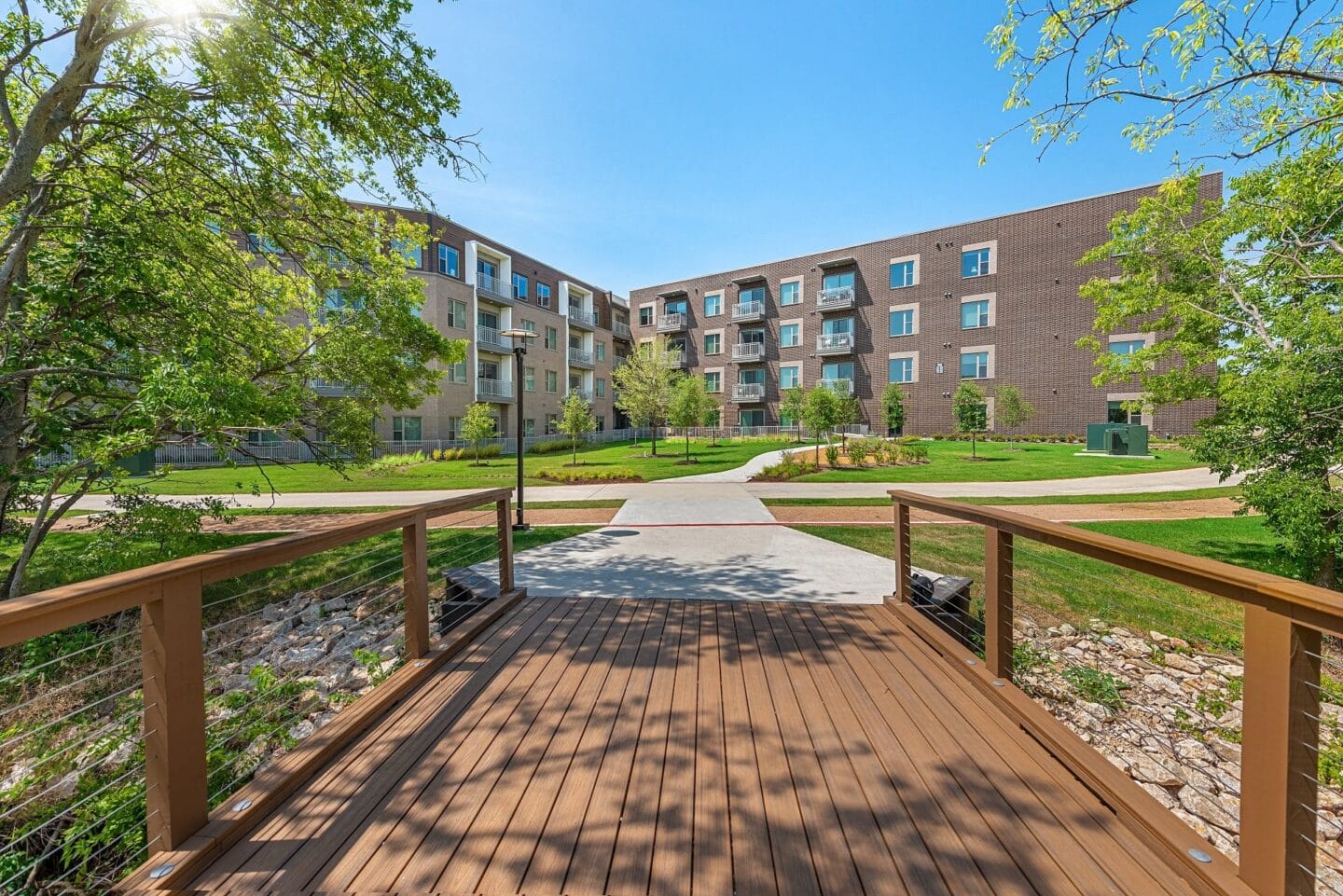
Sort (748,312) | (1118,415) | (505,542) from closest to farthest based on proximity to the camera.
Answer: (505,542)
(1118,415)
(748,312)

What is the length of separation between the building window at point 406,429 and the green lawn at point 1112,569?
83.3 feet

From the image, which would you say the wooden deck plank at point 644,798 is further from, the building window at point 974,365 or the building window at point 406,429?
the building window at point 974,365

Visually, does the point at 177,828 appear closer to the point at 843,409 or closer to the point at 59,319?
the point at 59,319

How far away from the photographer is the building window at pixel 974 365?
33.9 metres

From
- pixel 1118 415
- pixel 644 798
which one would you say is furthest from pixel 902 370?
pixel 644 798

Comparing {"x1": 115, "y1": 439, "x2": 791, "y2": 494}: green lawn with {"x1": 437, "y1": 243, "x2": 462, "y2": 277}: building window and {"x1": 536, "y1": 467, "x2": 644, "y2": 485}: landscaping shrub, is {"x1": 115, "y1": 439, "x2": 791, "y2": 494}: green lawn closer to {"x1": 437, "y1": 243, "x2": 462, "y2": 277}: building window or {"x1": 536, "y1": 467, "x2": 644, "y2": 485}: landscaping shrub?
{"x1": 536, "y1": 467, "x2": 644, "y2": 485}: landscaping shrub

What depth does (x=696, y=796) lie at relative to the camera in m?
2.37

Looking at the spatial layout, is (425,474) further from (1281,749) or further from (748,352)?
(748,352)

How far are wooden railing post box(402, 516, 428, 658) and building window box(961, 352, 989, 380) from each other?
37594 mm

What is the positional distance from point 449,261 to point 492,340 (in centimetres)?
503

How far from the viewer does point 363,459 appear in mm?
8188

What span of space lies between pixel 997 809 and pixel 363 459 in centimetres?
870

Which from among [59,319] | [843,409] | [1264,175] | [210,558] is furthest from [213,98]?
[843,409]

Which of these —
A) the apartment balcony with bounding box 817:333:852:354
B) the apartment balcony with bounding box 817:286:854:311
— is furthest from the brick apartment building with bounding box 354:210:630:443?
the apartment balcony with bounding box 817:286:854:311
